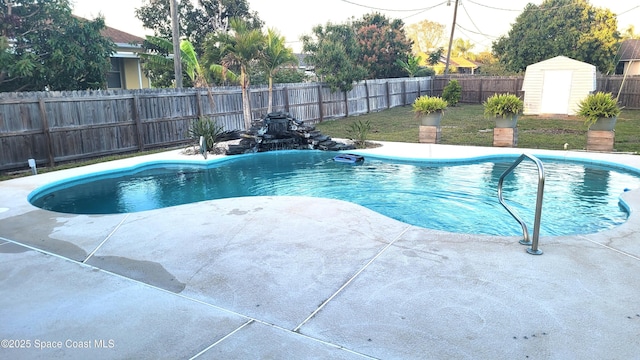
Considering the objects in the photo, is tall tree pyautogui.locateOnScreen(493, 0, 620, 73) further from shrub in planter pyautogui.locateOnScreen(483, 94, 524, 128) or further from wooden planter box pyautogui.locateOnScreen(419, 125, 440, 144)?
wooden planter box pyautogui.locateOnScreen(419, 125, 440, 144)

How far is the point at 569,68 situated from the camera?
2031cm

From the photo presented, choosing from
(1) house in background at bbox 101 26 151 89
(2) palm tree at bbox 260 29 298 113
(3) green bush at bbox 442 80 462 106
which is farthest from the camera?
(3) green bush at bbox 442 80 462 106

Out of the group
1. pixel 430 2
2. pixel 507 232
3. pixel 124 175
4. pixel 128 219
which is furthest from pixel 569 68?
pixel 128 219

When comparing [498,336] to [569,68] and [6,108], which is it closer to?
[6,108]

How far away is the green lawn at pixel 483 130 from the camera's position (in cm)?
1322

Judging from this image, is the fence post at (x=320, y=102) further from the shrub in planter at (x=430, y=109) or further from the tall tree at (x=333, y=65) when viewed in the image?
the shrub in planter at (x=430, y=109)

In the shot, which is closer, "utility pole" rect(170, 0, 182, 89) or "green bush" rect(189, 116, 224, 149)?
"green bush" rect(189, 116, 224, 149)

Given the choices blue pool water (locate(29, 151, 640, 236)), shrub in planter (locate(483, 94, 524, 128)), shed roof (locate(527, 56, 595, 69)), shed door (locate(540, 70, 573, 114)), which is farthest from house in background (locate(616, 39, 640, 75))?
blue pool water (locate(29, 151, 640, 236))

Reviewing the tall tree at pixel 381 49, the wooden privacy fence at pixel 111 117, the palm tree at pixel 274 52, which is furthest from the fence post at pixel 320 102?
the tall tree at pixel 381 49

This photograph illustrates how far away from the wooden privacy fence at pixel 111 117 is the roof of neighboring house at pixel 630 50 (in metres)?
27.1

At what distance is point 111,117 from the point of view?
12367 mm

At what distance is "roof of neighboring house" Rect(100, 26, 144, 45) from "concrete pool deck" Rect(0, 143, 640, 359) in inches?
653

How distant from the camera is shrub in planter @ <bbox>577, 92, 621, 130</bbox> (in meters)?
11.1

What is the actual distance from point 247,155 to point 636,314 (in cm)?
1055
